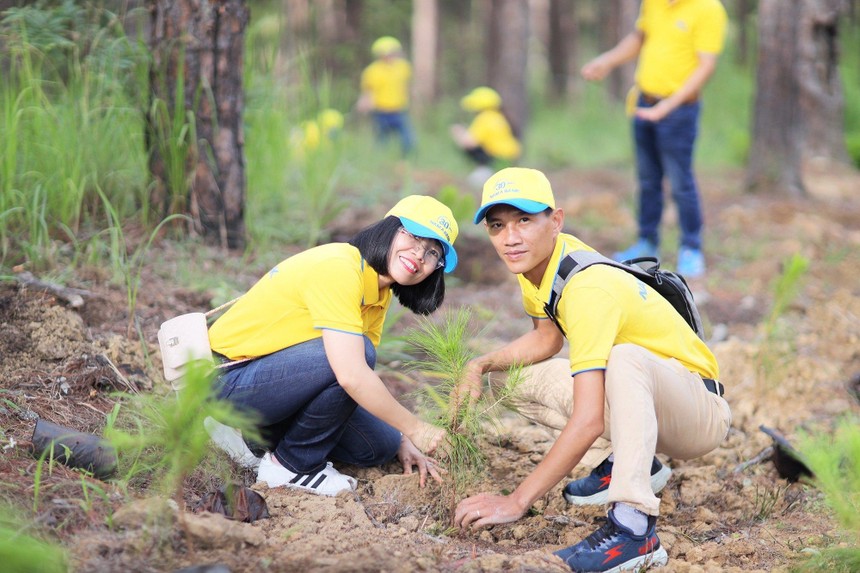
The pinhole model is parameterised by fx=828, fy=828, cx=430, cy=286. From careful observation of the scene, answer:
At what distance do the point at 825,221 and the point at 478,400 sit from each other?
525 centimetres

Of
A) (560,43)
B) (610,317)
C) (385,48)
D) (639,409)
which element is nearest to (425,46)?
(560,43)

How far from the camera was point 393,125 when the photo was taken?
35.8 ft

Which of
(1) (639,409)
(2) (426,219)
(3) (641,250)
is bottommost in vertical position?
(3) (641,250)

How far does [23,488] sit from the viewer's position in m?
2.09

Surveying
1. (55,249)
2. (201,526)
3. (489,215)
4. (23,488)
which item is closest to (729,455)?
(489,215)

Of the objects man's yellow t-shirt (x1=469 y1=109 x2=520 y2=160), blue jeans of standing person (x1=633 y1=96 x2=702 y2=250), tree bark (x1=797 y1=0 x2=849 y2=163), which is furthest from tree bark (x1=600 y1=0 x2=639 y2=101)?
blue jeans of standing person (x1=633 y1=96 x2=702 y2=250)

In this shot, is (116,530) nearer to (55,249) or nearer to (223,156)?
(55,249)

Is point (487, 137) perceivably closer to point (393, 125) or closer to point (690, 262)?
point (393, 125)

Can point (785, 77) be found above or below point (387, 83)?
above

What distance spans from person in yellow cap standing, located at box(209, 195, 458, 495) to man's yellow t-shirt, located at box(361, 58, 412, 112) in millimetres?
8318

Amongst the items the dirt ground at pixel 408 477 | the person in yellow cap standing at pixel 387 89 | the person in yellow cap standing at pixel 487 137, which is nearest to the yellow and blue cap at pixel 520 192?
the dirt ground at pixel 408 477

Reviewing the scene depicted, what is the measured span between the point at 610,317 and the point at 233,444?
1264mm

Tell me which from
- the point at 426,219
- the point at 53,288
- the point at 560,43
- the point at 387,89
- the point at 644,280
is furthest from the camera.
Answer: the point at 560,43

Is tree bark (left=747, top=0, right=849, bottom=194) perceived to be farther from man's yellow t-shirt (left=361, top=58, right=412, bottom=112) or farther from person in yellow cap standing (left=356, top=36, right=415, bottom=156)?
man's yellow t-shirt (left=361, top=58, right=412, bottom=112)
